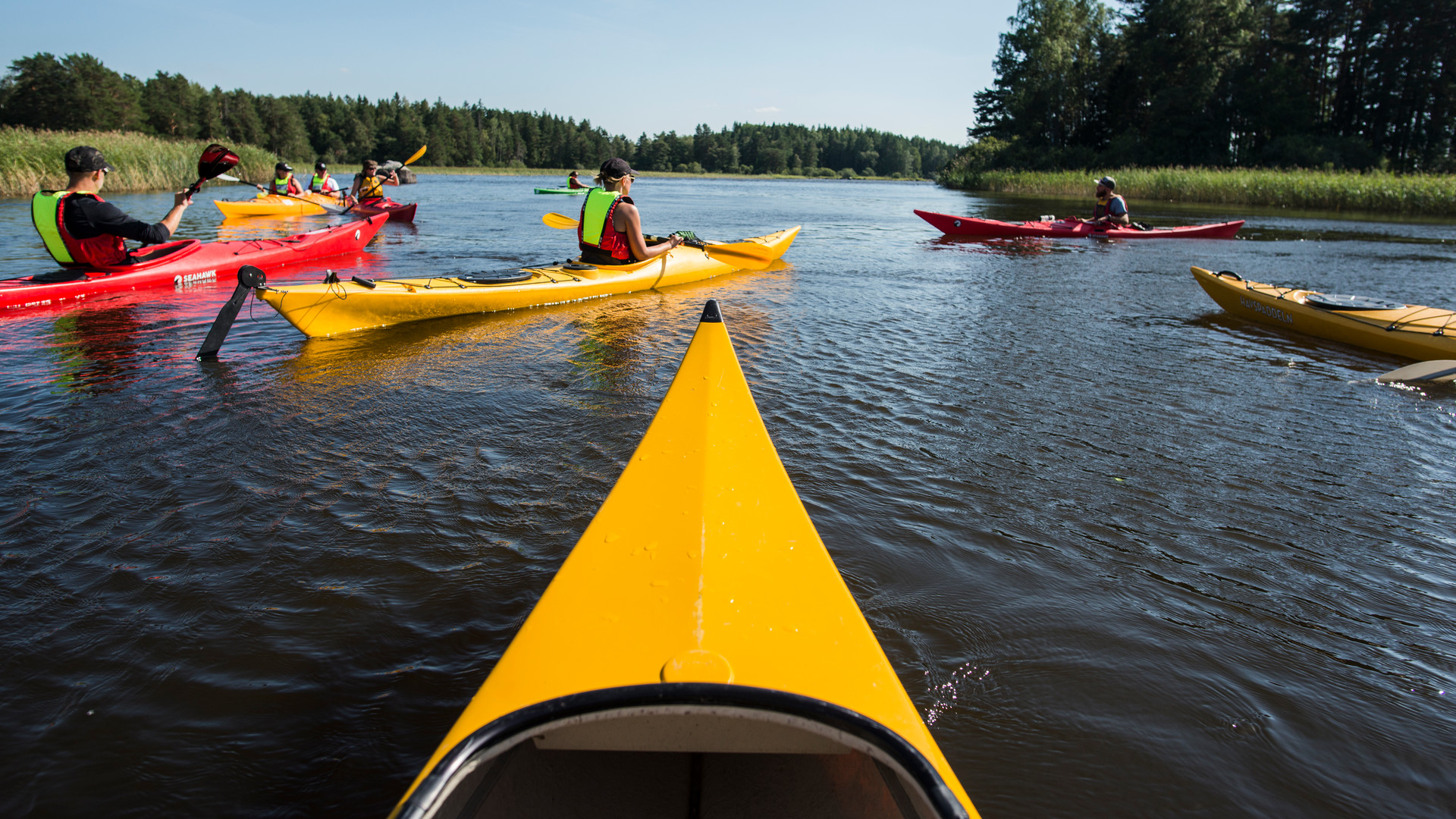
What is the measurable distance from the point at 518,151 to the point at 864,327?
102 meters

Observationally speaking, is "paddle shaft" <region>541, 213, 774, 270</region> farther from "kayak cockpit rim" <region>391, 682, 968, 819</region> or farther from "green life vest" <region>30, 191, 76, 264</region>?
"kayak cockpit rim" <region>391, 682, 968, 819</region>

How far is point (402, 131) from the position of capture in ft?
284

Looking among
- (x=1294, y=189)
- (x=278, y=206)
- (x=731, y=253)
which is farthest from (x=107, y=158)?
(x=1294, y=189)

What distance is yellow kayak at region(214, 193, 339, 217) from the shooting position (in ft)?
48.0

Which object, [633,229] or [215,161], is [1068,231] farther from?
[215,161]

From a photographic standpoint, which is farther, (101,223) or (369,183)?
(369,183)

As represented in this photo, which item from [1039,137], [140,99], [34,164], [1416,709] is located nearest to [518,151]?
[140,99]

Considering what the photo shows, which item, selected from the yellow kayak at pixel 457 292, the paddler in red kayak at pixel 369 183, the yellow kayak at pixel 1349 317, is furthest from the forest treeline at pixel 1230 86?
the paddler in red kayak at pixel 369 183

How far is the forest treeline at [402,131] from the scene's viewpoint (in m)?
51.8

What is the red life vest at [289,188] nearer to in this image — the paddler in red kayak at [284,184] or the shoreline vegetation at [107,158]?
the paddler in red kayak at [284,184]

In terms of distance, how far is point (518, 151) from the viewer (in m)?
98.7

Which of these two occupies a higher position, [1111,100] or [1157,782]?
[1111,100]

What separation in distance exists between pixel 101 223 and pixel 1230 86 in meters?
50.4

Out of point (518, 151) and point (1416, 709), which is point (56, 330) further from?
point (518, 151)
